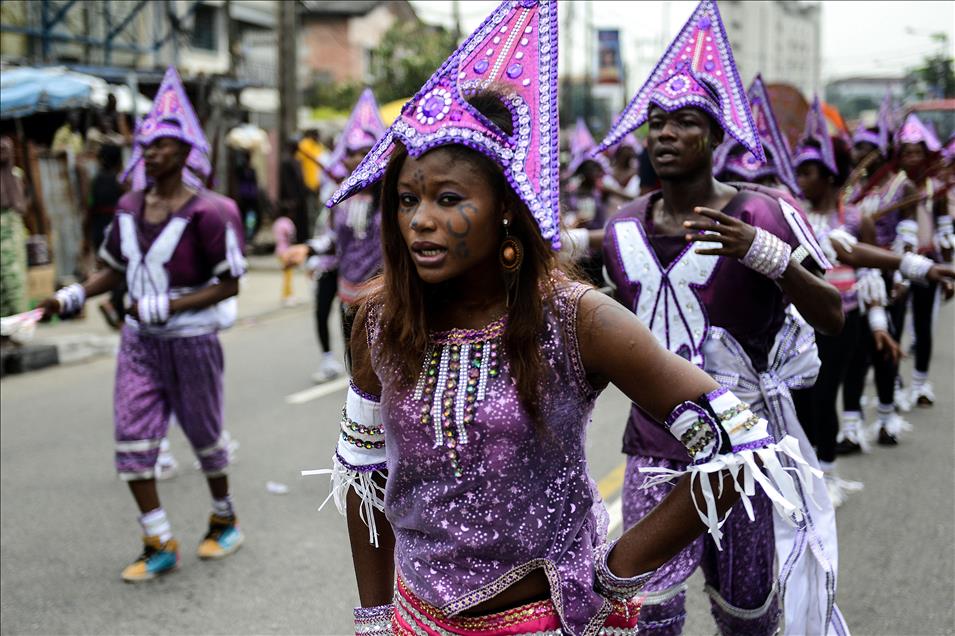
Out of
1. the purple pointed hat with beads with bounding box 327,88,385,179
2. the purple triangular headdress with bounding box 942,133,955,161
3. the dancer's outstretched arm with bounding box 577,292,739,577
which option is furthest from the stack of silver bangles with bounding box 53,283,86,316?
the purple triangular headdress with bounding box 942,133,955,161

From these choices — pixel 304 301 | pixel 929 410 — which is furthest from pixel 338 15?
pixel 929 410

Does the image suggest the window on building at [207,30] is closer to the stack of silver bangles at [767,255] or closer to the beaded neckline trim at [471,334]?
the stack of silver bangles at [767,255]

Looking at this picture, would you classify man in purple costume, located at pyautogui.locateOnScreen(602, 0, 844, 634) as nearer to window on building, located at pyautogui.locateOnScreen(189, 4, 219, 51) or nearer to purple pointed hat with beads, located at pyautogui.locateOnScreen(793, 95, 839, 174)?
purple pointed hat with beads, located at pyautogui.locateOnScreen(793, 95, 839, 174)

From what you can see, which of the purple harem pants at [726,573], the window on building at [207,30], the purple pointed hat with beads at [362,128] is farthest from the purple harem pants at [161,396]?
the window on building at [207,30]

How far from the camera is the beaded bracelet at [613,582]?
1.95 metres

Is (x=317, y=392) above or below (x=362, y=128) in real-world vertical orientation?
below

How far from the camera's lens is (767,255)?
9.42ft

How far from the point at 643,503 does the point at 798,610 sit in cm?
Result: 59

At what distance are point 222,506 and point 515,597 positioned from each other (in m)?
3.29

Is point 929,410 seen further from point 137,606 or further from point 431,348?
point 431,348

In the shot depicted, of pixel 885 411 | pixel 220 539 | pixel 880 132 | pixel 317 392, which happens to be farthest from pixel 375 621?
pixel 880 132

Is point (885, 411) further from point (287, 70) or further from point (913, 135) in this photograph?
point (287, 70)

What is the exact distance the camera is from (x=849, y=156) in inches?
238

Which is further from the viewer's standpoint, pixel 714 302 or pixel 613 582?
pixel 714 302
